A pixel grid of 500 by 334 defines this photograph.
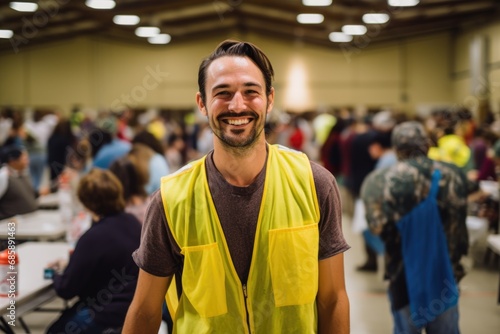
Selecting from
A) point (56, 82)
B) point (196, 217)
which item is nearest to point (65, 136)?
point (196, 217)

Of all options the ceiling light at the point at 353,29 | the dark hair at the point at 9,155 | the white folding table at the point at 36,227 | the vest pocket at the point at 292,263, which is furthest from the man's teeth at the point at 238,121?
the ceiling light at the point at 353,29

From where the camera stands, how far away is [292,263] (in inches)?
62.2

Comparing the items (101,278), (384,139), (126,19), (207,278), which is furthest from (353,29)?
(207,278)

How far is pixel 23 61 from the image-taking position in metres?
20.2

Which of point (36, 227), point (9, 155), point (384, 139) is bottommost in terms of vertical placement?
point (36, 227)

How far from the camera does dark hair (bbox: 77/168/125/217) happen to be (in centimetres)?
342

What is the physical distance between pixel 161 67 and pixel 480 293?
1677 cm

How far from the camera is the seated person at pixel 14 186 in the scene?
5.09 metres

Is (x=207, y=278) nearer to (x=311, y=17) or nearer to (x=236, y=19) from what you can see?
(x=311, y=17)

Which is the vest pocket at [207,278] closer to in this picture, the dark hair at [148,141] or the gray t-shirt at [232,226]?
the gray t-shirt at [232,226]

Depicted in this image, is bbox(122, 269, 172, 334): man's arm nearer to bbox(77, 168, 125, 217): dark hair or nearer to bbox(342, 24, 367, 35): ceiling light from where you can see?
bbox(77, 168, 125, 217): dark hair

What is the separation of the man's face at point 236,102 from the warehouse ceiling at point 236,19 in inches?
441

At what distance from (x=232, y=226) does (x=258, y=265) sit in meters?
0.12

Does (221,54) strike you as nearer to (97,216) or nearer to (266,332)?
(266,332)
